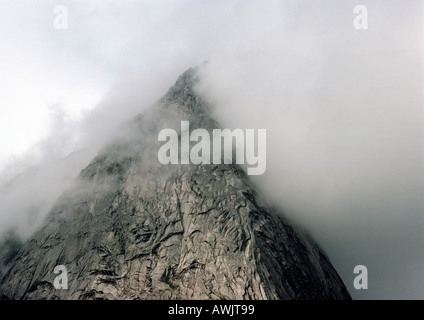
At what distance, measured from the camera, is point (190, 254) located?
7744 centimetres

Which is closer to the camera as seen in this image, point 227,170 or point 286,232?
point 286,232

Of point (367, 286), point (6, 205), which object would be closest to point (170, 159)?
point (6, 205)

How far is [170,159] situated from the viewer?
10288 centimetres

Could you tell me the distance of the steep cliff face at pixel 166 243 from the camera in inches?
2842

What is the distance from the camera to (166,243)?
8175 cm

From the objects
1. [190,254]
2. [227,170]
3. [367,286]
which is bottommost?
[367,286]

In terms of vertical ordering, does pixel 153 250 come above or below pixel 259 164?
below

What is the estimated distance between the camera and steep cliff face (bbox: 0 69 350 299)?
237 ft

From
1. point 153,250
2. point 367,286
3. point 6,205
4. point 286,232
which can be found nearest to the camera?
point 153,250
